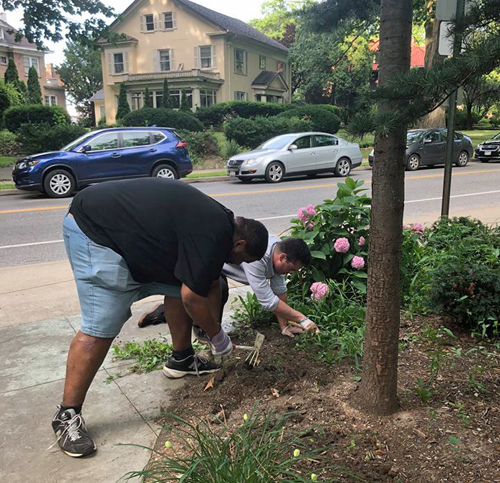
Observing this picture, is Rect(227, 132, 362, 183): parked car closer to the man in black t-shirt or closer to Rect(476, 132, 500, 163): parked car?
Rect(476, 132, 500, 163): parked car

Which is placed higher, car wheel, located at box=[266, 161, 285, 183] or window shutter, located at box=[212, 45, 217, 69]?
window shutter, located at box=[212, 45, 217, 69]

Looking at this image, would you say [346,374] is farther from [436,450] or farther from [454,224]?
[454,224]

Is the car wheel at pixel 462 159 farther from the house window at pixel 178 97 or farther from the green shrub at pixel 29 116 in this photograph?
the house window at pixel 178 97

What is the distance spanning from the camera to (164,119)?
24062 mm

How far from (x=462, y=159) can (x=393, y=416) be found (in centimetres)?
1945

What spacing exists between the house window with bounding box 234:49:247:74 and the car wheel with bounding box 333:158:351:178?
1006 inches

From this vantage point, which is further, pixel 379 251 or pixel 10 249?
pixel 10 249

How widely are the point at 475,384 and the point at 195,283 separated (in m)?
1.62

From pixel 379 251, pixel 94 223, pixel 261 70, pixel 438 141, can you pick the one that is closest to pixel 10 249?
pixel 94 223

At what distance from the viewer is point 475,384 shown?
9.20 feet

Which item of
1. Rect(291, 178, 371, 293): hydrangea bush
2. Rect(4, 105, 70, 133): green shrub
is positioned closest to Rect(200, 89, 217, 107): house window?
Rect(4, 105, 70, 133): green shrub

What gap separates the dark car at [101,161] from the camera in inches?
507

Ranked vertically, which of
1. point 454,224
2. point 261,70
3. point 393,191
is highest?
point 261,70

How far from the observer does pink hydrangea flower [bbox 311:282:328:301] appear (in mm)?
3850
